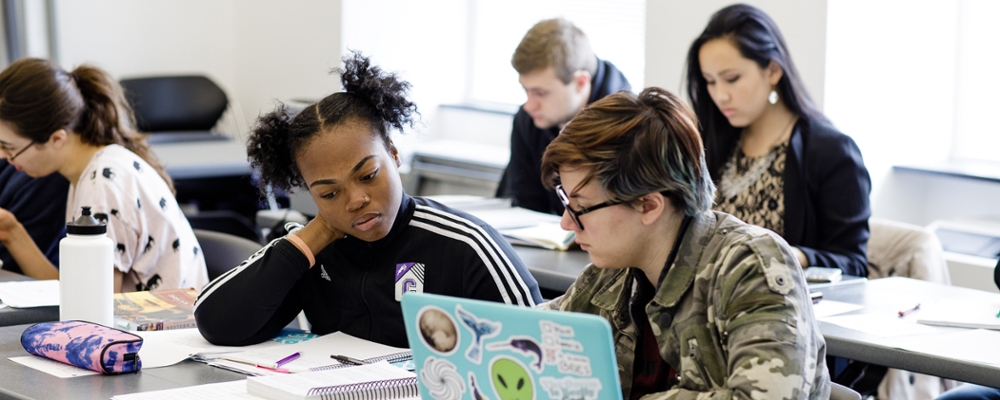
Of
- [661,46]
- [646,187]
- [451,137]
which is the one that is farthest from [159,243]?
[451,137]

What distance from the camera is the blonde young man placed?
337cm

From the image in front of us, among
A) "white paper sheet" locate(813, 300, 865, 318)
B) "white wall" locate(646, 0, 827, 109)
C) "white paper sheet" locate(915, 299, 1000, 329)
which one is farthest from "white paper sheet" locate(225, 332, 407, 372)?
"white wall" locate(646, 0, 827, 109)

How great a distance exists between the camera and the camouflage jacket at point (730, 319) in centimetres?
120

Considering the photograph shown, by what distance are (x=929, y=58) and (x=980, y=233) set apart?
2.00 feet

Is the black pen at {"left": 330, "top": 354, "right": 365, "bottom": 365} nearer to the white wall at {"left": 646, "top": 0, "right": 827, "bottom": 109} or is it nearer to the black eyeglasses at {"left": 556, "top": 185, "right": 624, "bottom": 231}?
the black eyeglasses at {"left": 556, "top": 185, "right": 624, "bottom": 231}

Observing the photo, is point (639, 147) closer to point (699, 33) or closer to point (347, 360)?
point (347, 360)

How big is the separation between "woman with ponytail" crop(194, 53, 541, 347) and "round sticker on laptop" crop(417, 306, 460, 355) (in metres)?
0.61

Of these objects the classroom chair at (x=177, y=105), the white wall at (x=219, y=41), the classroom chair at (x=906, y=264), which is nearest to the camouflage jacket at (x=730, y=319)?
the classroom chair at (x=906, y=264)

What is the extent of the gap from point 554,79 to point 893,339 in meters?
1.69

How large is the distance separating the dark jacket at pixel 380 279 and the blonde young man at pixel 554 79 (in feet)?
5.05

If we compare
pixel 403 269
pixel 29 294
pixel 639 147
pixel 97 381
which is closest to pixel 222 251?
pixel 29 294

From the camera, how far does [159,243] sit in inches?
97.7

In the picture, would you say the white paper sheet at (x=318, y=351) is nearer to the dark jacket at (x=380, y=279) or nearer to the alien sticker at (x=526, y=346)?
the dark jacket at (x=380, y=279)

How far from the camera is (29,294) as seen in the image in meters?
2.21
